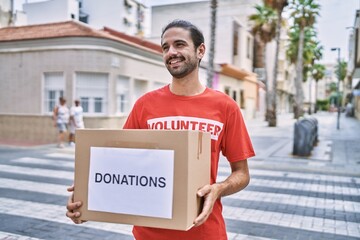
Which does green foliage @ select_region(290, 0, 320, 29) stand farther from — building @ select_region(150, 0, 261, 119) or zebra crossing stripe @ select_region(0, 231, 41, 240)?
zebra crossing stripe @ select_region(0, 231, 41, 240)

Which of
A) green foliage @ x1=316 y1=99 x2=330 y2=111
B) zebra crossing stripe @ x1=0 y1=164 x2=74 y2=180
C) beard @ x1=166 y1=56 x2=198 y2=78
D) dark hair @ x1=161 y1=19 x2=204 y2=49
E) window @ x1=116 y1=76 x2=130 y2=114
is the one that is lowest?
zebra crossing stripe @ x1=0 y1=164 x2=74 y2=180

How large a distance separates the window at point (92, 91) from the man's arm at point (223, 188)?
14.3 metres

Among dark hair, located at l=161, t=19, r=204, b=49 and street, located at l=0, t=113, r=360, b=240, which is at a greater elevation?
dark hair, located at l=161, t=19, r=204, b=49

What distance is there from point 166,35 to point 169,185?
0.76 meters

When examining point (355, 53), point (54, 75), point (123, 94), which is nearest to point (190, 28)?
point (54, 75)

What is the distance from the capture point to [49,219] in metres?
5.22

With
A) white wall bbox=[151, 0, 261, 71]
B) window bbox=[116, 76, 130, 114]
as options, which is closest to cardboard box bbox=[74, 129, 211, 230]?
window bbox=[116, 76, 130, 114]

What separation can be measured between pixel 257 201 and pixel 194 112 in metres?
4.98

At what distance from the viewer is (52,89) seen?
15.7 m

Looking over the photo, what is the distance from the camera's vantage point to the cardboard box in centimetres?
153

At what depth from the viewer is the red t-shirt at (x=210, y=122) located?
1.85 metres

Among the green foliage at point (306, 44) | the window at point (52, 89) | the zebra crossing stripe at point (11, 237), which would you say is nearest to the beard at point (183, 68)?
the zebra crossing stripe at point (11, 237)

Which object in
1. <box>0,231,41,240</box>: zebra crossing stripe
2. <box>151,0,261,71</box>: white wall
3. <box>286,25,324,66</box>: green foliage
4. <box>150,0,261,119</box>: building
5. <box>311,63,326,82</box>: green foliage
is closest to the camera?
<box>0,231,41,240</box>: zebra crossing stripe

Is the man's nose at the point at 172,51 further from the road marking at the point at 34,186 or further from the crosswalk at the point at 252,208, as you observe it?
the road marking at the point at 34,186
